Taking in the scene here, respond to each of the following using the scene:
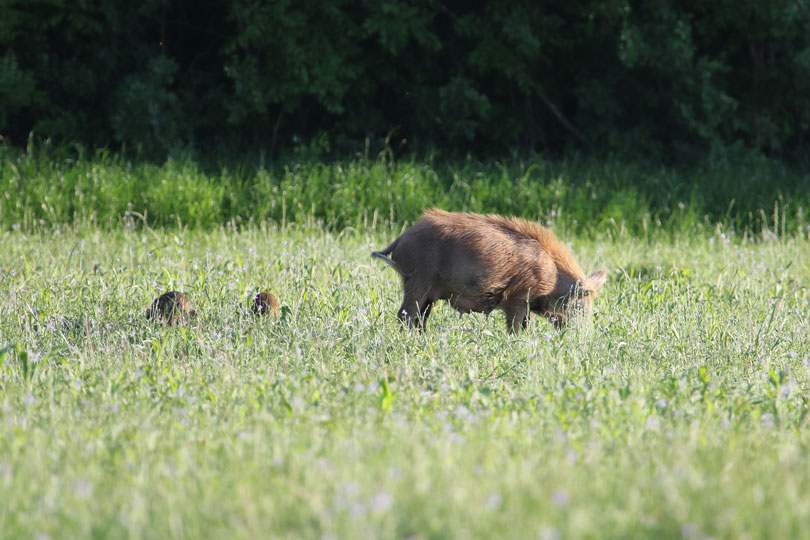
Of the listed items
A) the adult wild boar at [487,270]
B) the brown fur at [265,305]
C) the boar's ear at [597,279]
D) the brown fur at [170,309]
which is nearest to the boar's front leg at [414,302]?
the adult wild boar at [487,270]

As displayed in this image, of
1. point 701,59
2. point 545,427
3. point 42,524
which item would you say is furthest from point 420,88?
point 42,524

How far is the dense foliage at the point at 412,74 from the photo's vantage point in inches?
533

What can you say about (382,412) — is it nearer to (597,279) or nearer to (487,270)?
(487,270)

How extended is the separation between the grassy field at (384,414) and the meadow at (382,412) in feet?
0.04

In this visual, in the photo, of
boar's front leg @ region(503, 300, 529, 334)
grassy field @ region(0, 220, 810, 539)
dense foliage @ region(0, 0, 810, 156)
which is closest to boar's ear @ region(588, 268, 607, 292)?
grassy field @ region(0, 220, 810, 539)

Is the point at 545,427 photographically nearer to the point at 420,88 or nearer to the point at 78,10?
the point at 420,88

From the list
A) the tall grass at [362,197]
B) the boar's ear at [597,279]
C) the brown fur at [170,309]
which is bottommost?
the tall grass at [362,197]

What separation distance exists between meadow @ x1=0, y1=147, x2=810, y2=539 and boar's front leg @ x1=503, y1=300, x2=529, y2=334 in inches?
3.4

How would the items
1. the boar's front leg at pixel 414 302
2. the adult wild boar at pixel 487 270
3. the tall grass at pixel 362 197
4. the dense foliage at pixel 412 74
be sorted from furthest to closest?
the dense foliage at pixel 412 74
the tall grass at pixel 362 197
the boar's front leg at pixel 414 302
the adult wild boar at pixel 487 270

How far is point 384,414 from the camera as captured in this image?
12.2 ft

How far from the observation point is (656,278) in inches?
301

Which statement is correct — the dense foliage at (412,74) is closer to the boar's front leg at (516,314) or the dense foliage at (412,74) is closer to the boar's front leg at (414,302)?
the boar's front leg at (414,302)

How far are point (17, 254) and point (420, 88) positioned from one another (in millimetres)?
8113

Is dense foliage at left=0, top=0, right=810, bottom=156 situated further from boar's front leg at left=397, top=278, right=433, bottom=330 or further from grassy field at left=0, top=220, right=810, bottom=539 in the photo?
boar's front leg at left=397, top=278, right=433, bottom=330
